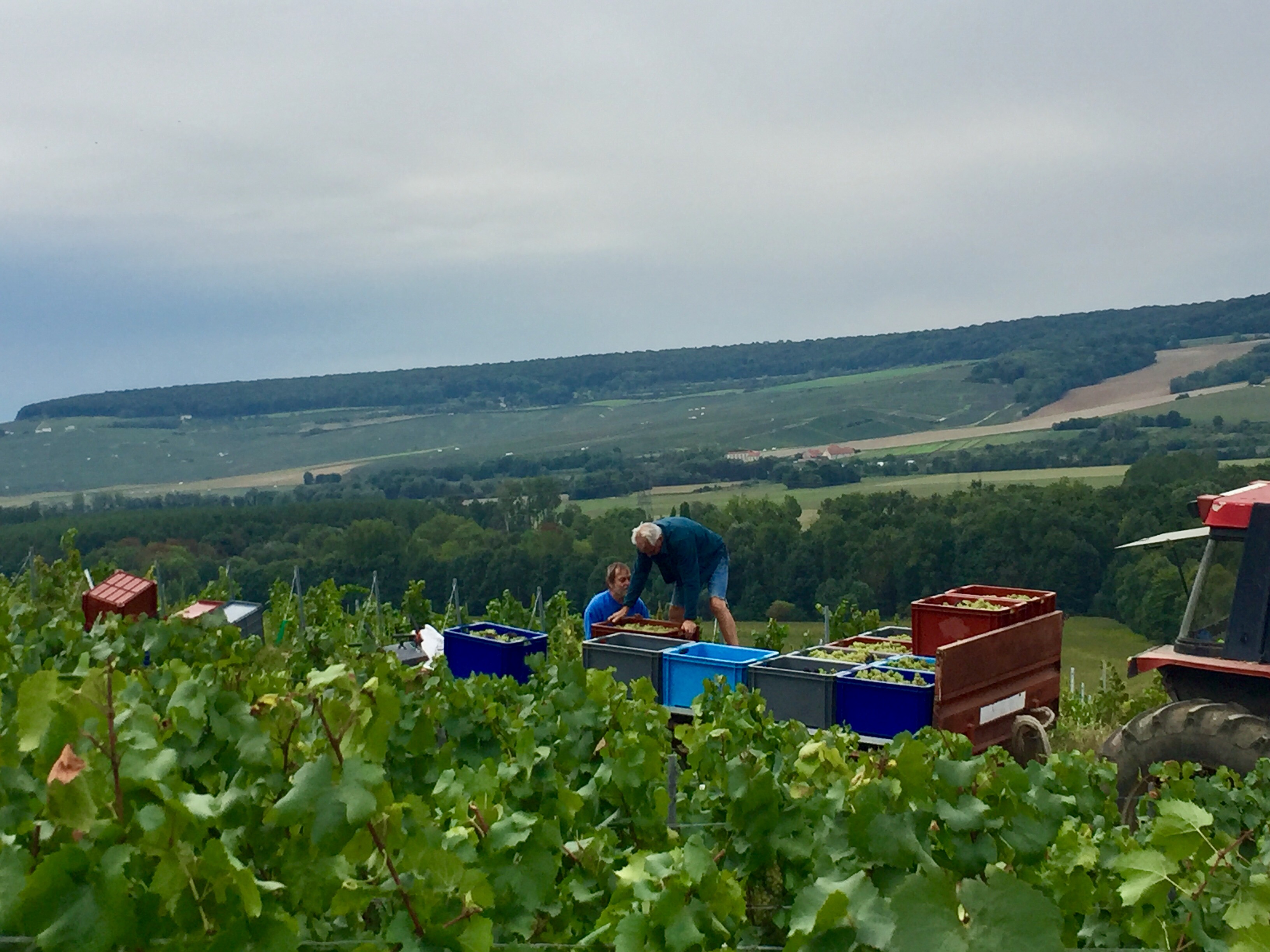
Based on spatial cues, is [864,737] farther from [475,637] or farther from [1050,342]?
[1050,342]

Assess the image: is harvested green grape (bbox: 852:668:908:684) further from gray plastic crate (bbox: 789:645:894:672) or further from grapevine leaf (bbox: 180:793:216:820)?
grapevine leaf (bbox: 180:793:216:820)

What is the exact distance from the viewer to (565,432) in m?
65.3

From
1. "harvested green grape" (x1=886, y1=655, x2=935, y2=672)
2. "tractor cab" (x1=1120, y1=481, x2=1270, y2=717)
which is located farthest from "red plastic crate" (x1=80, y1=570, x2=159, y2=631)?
"tractor cab" (x1=1120, y1=481, x2=1270, y2=717)

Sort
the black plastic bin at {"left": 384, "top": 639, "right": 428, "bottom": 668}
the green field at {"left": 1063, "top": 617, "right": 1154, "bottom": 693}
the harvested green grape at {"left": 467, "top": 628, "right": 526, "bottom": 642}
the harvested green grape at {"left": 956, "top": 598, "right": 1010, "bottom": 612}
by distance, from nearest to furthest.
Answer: the harvested green grape at {"left": 956, "top": 598, "right": 1010, "bottom": 612}, the harvested green grape at {"left": 467, "top": 628, "right": 526, "bottom": 642}, the black plastic bin at {"left": 384, "top": 639, "right": 428, "bottom": 668}, the green field at {"left": 1063, "top": 617, "right": 1154, "bottom": 693}

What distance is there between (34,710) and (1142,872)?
2621 millimetres

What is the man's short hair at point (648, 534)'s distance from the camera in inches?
387

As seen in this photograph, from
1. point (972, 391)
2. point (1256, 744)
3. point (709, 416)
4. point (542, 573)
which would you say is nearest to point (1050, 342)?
point (972, 391)

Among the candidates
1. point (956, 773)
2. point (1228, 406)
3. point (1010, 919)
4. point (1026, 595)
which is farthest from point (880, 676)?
point (1228, 406)

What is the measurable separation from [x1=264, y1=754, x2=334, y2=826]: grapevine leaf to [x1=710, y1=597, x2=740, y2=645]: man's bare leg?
25.4ft

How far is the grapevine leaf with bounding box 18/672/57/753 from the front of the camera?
268 centimetres

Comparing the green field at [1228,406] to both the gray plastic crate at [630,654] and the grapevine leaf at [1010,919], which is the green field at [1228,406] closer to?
the gray plastic crate at [630,654]

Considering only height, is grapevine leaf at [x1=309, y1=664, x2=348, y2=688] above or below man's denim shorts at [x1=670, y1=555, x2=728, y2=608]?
above

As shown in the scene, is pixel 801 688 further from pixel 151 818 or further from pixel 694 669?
pixel 151 818

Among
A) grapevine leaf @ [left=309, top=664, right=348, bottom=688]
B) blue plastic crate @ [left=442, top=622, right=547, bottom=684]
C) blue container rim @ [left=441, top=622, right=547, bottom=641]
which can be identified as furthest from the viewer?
blue container rim @ [left=441, top=622, right=547, bottom=641]
